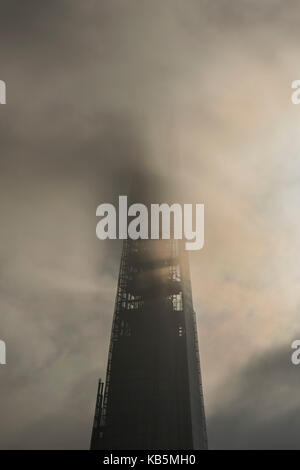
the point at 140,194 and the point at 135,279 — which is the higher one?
the point at 140,194

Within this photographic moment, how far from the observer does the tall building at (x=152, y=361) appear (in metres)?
78.8

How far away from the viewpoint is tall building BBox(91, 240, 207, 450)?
78812 millimetres

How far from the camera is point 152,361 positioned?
84.4m

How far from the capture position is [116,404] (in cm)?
8181

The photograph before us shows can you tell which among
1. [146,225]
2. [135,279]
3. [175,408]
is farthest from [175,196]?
[175,408]

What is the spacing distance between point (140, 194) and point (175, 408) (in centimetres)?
4139

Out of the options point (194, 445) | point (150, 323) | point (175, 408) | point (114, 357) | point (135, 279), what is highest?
point (135, 279)

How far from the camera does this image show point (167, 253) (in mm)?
95875

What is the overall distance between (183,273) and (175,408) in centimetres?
2456

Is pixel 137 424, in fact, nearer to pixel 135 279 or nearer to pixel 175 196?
pixel 135 279

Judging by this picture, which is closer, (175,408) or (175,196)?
(175,408)
